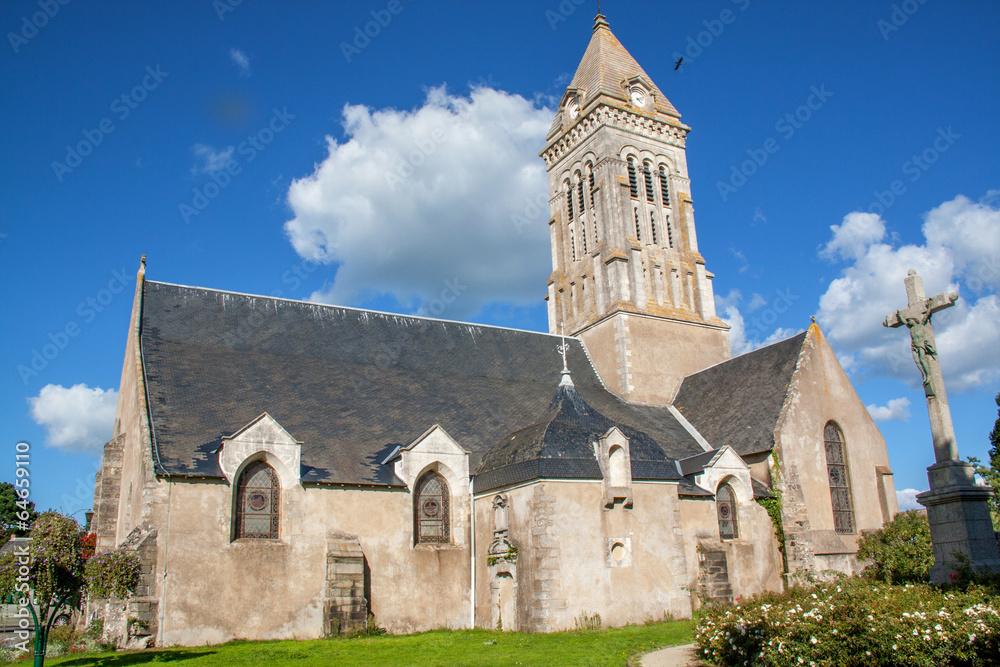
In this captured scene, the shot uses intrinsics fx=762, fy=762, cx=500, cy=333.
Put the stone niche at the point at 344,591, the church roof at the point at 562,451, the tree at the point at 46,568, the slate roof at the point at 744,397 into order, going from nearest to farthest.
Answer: the tree at the point at 46,568 < the stone niche at the point at 344,591 < the church roof at the point at 562,451 < the slate roof at the point at 744,397

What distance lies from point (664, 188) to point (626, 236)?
4163 millimetres

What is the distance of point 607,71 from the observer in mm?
35250

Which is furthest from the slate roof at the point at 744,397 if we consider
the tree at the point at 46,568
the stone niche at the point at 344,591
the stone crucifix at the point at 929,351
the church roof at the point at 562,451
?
the tree at the point at 46,568

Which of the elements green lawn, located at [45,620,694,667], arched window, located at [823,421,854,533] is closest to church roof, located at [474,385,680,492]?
green lawn, located at [45,620,694,667]

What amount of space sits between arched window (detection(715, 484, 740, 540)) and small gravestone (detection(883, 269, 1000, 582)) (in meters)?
9.10

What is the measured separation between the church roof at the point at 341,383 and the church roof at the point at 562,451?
0.46 feet

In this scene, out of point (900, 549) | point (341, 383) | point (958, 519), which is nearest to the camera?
point (958, 519)

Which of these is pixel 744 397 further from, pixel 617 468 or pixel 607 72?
pixel 607 72

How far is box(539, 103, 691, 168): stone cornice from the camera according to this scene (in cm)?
3353

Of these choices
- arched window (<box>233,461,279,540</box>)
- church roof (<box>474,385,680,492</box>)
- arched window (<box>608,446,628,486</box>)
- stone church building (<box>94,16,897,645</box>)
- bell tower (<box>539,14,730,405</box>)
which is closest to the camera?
stone church building (<box>94,16,897,645</box>)

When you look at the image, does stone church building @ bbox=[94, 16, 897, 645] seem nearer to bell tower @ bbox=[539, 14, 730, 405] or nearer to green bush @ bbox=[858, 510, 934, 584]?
bell tower @ bbox=[539, 14, 730, 405]

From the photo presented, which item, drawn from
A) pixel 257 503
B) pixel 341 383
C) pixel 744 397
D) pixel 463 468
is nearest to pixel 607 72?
pixel 744 397

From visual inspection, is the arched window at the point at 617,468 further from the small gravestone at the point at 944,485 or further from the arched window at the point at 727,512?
the small gravestone at the point at 944,485

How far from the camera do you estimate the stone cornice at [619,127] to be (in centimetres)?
3353
